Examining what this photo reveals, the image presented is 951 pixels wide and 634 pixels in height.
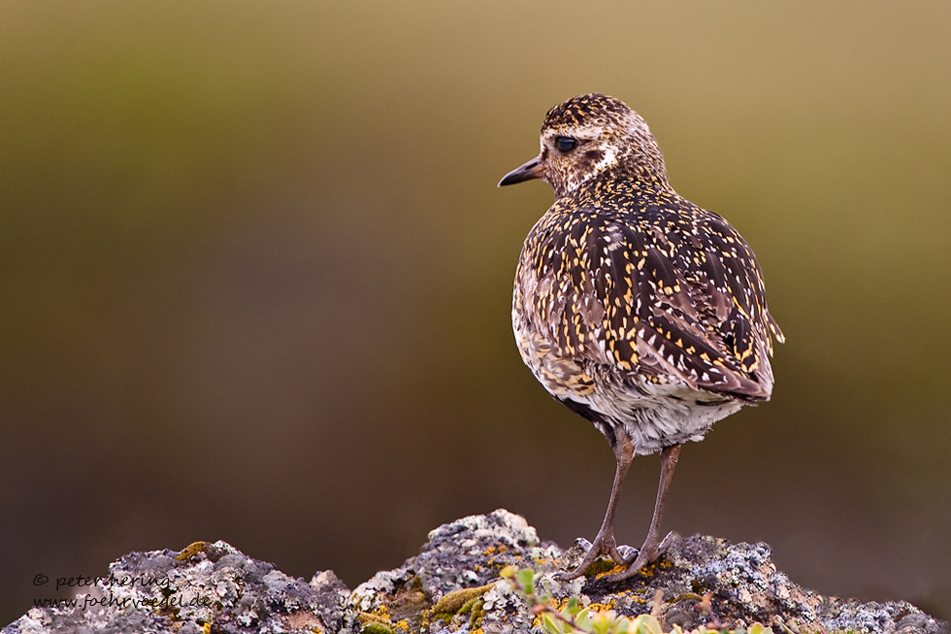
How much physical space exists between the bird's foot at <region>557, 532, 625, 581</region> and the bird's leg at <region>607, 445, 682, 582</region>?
109 millimetres

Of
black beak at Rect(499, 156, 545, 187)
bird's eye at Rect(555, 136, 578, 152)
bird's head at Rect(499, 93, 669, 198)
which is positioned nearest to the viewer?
bird's head at Rect(499, 93, 669, 198)

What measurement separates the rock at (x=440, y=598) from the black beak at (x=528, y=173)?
2.48 meters

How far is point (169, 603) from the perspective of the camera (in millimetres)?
3383

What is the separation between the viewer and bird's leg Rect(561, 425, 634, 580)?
167 inches

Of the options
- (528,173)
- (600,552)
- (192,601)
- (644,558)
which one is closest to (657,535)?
(644,558)

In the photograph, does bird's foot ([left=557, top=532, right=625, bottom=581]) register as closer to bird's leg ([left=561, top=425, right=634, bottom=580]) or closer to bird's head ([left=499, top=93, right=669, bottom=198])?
bird's leg ([left=561, top=425, right=634, bottom=580])

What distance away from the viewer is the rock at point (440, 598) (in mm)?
3328

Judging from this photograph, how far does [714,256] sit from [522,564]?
1761 millimetres

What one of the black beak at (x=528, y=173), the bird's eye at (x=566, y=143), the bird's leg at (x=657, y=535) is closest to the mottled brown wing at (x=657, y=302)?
the bird's leg at (x=657, y=535)

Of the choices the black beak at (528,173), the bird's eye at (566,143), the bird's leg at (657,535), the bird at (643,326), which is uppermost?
the bird's eye at (566,143)

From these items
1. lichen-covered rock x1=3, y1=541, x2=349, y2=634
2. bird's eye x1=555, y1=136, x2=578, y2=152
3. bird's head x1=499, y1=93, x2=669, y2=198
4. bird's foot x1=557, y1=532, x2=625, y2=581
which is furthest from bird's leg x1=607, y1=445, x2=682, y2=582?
bird's eye x1=555, y1=136, x2=578, y2=152

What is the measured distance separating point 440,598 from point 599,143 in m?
2.91

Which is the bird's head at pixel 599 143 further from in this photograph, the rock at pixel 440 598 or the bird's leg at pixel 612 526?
the rock at pixel 440 598

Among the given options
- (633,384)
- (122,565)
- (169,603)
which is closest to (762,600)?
(633,384)
